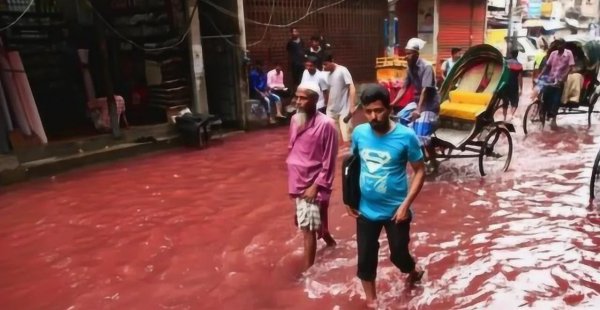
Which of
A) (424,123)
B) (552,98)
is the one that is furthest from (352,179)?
(552,98)

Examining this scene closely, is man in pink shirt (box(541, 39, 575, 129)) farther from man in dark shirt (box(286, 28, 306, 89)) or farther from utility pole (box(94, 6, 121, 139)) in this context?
utility pole (box(94, 6, 121, 139))

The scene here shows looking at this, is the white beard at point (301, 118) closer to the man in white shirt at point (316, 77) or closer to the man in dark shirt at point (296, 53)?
the man in white shirt at point (316, 77)

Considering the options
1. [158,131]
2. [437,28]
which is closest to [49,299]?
[158,131]

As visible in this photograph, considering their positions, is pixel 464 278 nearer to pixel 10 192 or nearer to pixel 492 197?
pixel 492 197

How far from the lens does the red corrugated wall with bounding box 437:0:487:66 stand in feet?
66.5

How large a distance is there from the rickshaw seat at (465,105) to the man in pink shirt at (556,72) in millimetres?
3580

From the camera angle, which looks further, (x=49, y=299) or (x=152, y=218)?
(x=152, y=218)

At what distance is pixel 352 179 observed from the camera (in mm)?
3633

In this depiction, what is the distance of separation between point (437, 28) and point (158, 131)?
13.1 meters

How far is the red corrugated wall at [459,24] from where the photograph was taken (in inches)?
798

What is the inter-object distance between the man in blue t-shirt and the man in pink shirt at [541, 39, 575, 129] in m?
8.09

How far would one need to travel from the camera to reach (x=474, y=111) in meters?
7.23

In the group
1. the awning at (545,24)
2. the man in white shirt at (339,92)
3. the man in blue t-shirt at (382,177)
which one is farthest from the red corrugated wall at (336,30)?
the awning at (545,24)

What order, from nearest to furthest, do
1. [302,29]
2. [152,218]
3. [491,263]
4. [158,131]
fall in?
1. [491,263]
2. [152,218]
3. [158,131]
4. [302,29]
